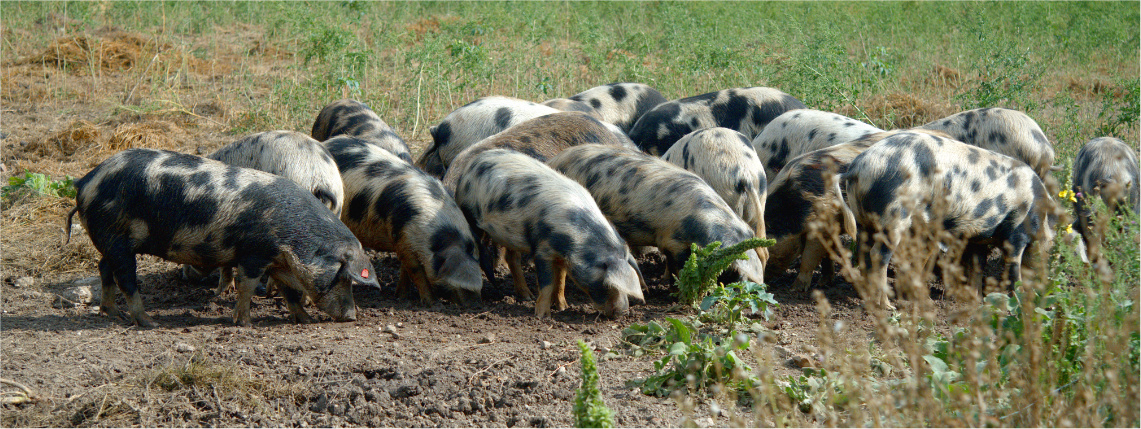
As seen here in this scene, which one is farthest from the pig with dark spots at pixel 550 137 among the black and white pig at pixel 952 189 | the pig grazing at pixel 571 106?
the black and white pig at pixel 952 189

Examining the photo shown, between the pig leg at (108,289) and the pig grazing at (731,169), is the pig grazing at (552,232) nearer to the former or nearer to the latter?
the pig grazing at (731,169)

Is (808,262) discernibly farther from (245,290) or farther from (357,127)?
(357,127)

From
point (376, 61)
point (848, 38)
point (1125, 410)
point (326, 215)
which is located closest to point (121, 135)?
point (376, 61)

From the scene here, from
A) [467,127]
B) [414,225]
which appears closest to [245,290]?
[414,225]

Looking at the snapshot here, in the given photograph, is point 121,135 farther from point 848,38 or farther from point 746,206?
point 848,38

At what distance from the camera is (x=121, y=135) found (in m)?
9.20

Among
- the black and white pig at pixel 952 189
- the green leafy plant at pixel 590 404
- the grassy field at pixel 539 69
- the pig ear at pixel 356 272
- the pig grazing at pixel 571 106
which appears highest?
the green leafy plant at pixel 590 404

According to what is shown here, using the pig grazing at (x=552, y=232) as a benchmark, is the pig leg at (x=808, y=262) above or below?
below

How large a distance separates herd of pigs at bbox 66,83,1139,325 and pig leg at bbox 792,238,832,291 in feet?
0.05

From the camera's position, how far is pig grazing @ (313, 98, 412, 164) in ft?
25.2

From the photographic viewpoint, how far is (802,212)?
636 centimetres

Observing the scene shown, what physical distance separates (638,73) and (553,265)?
6.05m

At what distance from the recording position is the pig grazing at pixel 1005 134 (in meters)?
7.71

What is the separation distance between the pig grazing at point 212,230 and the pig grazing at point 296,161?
0.61m
